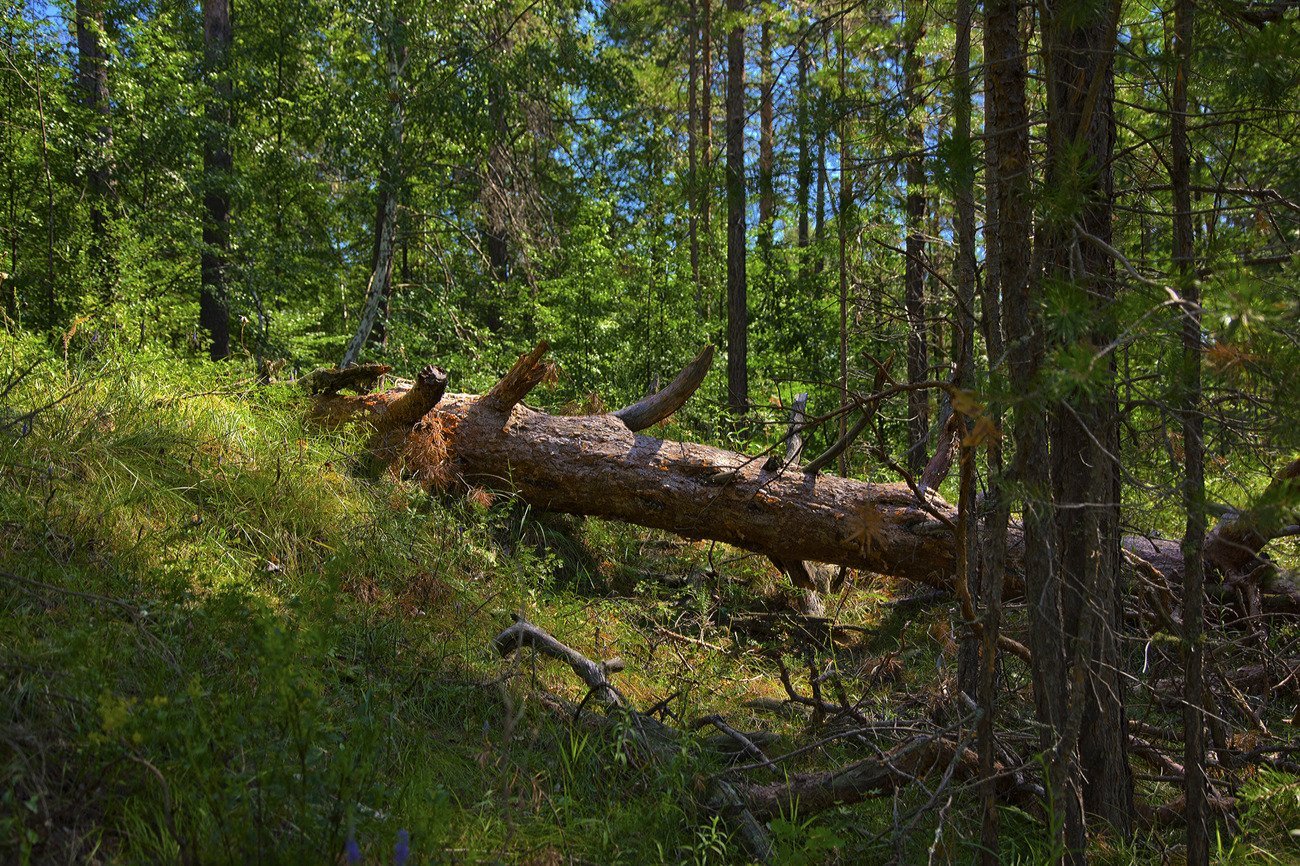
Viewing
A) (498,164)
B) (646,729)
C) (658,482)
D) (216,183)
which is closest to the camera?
(646,729)

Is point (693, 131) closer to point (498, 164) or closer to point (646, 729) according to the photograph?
point (498, 164)

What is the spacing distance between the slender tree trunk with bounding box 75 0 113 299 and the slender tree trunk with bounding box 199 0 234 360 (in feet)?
3.22

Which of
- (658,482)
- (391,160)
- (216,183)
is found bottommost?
(658,482)

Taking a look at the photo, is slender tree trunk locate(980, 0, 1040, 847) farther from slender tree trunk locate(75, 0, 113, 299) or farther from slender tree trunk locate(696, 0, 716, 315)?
slender tree trunk locate(75, 0, 113, 299)

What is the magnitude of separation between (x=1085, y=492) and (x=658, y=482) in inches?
123

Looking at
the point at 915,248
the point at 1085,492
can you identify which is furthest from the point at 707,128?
the point at 1085,492

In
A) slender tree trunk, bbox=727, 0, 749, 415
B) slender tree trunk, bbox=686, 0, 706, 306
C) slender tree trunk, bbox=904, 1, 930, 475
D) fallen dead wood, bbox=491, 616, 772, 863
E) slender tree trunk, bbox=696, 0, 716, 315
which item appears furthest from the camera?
slender tree trunk, bbox=686, 0, 706, 306

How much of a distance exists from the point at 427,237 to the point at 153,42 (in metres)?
3.81

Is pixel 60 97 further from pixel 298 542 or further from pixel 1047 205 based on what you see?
pixel 1047 205

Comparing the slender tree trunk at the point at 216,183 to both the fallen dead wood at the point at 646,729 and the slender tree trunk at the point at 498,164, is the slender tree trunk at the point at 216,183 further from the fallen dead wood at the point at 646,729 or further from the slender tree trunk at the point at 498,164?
the fallen dead wood at the point at 646,729

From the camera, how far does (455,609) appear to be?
4.34 meters

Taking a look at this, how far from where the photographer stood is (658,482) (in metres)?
5.68

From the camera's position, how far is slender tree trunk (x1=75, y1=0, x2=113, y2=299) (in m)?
9.32

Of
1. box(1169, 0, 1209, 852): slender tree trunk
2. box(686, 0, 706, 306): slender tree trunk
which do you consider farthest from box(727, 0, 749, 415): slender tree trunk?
box(1169, 0, 1209, 852): slender tree trunk
